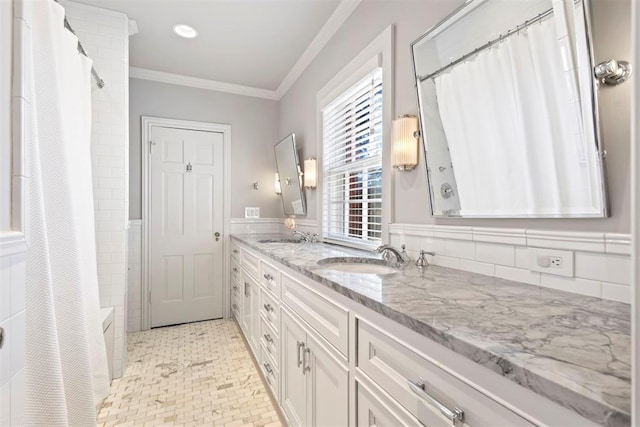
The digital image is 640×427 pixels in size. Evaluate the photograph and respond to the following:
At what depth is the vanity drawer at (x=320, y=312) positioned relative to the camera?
106 centimetres

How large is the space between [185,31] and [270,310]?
230 cm

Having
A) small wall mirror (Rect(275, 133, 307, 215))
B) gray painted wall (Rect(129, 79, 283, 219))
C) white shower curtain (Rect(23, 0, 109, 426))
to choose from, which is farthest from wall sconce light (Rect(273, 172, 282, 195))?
white shower curtain (Rect(23, 0, 109, 426))

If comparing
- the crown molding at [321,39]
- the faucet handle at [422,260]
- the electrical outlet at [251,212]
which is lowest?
the faucet handle at [422,260]

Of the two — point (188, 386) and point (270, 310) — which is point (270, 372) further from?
point (188, 386)

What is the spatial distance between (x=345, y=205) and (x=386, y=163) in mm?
646

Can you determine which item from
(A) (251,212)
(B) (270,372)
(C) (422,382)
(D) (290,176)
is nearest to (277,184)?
(A) (251,212)

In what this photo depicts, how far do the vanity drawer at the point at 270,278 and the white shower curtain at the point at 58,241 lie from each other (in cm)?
89

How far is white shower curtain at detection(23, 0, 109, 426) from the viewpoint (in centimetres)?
98

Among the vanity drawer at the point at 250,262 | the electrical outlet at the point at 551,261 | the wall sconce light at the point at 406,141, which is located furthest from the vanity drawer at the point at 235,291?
the electrical outlet at the point at 551,261

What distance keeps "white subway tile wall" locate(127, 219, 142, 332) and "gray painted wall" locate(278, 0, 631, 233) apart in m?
1.81

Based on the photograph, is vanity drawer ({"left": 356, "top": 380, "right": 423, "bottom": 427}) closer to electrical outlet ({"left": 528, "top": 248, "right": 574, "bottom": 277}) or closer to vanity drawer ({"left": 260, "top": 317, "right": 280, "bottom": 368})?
electrical outlet ({"left": 528, "top": 248, "right": 574, "bottom": 277})

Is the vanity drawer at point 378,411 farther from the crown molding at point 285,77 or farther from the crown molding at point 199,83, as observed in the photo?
the crown molding at point 199,83

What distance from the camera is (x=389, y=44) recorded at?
1742 millimetres

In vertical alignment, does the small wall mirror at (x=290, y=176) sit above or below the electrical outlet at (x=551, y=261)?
above
